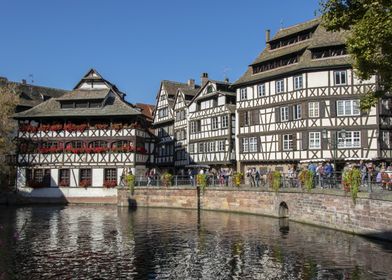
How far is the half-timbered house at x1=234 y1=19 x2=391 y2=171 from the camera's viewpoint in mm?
40938

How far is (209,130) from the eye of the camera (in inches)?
2141

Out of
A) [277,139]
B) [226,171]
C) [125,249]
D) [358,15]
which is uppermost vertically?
[358,15]

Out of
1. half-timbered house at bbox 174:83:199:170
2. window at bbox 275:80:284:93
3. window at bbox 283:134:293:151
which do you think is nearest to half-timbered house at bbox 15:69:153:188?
half-timbered house at bbox 174:83:199:170

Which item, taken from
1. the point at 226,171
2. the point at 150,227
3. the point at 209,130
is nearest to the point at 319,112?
the point at 226,171

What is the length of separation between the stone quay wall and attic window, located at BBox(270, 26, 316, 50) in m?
16.3

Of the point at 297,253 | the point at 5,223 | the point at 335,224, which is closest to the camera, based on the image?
the point at 297,253

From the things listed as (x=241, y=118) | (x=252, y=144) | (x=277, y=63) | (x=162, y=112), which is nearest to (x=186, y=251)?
(x=252, y=144)

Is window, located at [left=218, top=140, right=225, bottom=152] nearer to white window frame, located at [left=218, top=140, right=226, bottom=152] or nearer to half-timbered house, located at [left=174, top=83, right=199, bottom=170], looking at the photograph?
white window frame, located at [left=218, top=140, right=226, bottom=152]

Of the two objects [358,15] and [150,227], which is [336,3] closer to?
[358,15]

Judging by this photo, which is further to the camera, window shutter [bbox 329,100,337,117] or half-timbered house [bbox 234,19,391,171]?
window shutter [bbox 329,100,337,117]

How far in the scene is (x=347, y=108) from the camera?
4141 cm

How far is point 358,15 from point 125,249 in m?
14.3

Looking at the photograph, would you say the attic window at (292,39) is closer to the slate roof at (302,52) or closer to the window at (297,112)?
the slate roof at (302,52)

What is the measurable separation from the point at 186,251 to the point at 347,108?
24164mm
